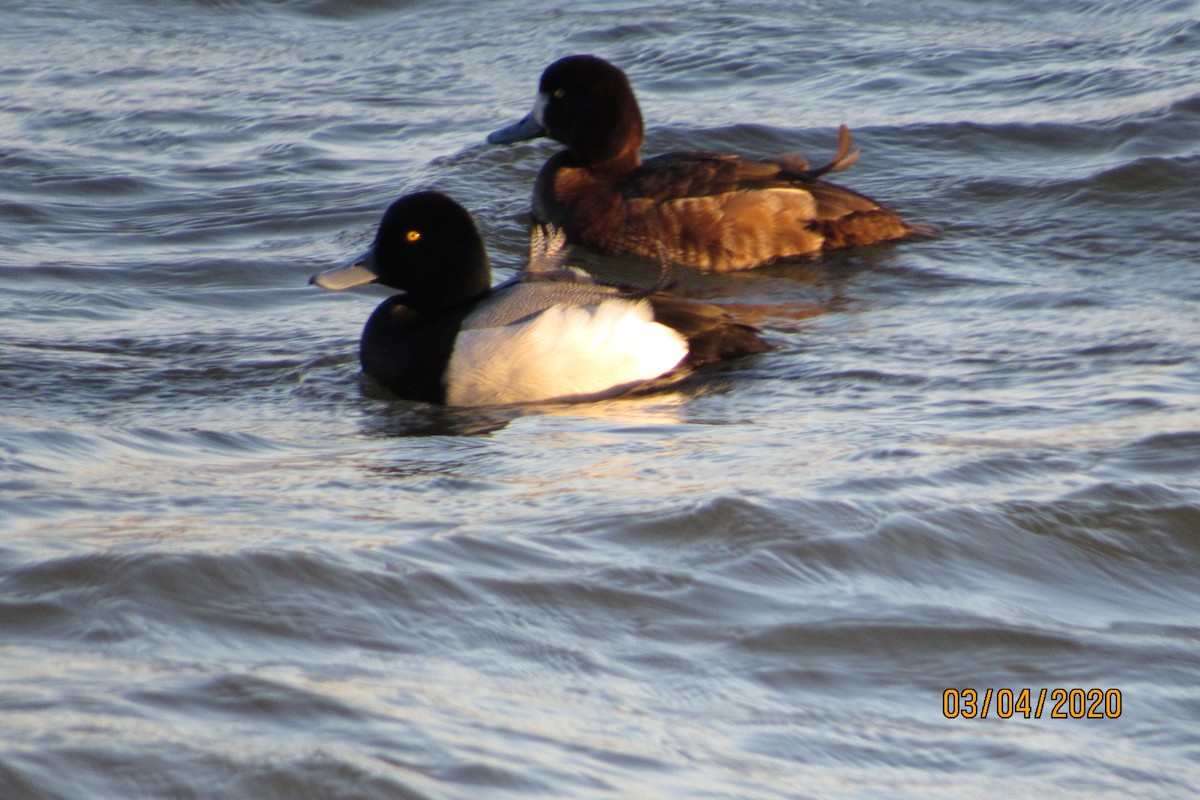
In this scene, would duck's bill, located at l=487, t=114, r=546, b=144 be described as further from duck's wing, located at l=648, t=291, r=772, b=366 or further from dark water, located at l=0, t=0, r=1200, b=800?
duck's wing, located at l=648, t=291, r=772, b=366

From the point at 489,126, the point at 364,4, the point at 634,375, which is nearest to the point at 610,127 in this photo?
the point at 489,126

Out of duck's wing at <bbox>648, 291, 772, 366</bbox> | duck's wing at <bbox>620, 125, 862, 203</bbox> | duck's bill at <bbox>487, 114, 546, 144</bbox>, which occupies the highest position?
duck's bill at <bbox>487, 114, 546, 144</bbox>

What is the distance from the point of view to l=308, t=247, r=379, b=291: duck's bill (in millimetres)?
6703

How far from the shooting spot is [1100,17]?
41.0ft

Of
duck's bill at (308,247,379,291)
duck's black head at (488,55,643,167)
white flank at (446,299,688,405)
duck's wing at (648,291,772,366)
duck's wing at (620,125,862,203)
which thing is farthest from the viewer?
duck's black head at (488,55,643,167)

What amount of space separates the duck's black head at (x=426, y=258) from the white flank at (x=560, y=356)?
0.37 metres

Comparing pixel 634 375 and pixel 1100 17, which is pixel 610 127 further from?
pixel 1100 17

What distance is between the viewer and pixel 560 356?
6246 mm

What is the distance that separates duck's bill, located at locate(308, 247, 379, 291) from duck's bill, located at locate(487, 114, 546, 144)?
7.82ft

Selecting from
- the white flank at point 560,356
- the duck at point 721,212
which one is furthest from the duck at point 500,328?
the duck at point 721,212

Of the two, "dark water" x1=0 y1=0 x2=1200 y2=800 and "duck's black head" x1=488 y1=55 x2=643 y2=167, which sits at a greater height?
"duck's black head" x1=488 y1=55 x2=643 y2=167

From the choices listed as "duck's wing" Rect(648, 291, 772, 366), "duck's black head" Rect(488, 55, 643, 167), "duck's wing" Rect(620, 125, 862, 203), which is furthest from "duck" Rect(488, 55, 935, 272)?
"duck's wing" Rect(648, 291, 772, 366)

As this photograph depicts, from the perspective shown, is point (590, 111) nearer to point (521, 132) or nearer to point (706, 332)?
point (521, 132)

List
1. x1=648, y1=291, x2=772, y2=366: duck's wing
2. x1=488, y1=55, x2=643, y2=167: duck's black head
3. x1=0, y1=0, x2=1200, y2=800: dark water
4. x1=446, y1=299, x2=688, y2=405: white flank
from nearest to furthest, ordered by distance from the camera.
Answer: x1=0, y1=0, x2=1200, y2=800: dark water < x1=446, y1=299, x2=688, y2=405: white flank < x1=648, y1=291, x2=772, y2=366: duck's wing < x1=488, y1=55, x2=643, y2=167: duck's black head
